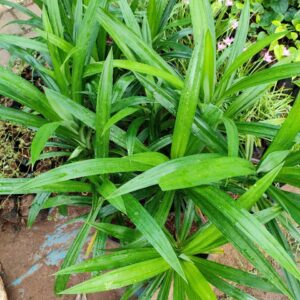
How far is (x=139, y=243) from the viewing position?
1.11 metres

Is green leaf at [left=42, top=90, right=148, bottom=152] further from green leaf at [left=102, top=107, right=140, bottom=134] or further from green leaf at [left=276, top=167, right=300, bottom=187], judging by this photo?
green leaf at [left=276, top=167, right=300, bottom=187]

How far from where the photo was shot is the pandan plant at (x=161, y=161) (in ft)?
3.03

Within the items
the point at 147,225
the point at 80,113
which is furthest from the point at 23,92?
the point at 147,225

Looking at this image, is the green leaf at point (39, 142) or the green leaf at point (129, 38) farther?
the green leaf at point (129, 38)

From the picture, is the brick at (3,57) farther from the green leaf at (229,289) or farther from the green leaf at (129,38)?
the green leaf at (229,289)

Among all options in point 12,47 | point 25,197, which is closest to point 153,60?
point 12,47

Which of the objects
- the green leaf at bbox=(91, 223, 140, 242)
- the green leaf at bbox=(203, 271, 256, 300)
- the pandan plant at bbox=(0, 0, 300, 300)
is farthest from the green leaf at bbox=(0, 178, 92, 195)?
the green leaf at bbox=(203, 271, 256, 300)

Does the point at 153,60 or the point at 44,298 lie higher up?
the point at 153,60

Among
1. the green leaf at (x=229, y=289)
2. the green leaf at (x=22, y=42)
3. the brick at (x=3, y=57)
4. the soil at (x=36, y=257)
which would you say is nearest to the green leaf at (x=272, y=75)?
the green leaf at (x=229, y=289)

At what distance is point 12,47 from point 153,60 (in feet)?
1.80

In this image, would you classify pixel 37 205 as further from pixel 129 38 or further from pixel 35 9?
pixel 35 9

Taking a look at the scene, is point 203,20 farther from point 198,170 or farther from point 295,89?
point 295,89

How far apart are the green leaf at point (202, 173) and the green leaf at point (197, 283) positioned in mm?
296

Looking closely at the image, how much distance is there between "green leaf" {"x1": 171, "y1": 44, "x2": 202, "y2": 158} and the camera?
947 millimetres
